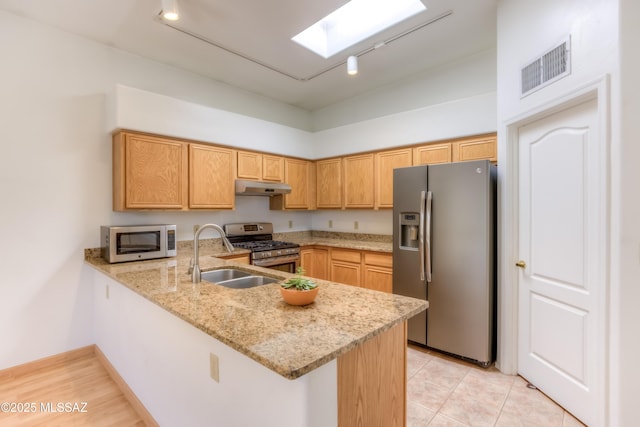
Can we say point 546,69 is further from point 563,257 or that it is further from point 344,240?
point 344,240

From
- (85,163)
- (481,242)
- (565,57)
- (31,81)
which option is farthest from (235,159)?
(565,57)

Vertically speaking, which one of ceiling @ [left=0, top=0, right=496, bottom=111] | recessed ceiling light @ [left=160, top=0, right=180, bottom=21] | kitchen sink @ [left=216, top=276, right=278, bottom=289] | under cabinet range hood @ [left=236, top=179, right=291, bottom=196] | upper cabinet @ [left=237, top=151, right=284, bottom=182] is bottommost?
kitchen sink @ [left=216, top=276, right=278, bottom=289]

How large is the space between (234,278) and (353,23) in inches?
112

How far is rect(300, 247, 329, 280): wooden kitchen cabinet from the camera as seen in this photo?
4.25 m

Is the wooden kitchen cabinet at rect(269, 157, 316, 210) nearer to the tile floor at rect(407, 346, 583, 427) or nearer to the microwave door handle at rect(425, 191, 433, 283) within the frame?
the microwave door handle at rect(425, 191, 433, 283)

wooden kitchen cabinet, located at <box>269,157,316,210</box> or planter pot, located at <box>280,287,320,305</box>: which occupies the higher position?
wooden kitchen cabinet, located at <box>269,157,316,210</box>

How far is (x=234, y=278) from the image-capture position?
2.45 meters

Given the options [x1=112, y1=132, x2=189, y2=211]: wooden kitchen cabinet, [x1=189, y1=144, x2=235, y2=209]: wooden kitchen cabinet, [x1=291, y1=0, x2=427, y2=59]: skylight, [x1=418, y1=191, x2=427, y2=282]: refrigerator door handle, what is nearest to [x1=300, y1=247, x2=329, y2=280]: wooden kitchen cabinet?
[x1=189, y1=144, x2=235, y2=209]: wooden kitchen cabinet

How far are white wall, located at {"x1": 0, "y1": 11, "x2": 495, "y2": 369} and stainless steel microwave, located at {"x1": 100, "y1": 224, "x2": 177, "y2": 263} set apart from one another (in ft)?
1.21

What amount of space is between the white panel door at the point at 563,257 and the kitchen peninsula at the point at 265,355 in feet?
4.23

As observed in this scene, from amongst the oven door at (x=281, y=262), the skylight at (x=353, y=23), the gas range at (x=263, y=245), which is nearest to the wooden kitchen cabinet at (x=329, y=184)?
the gas range at (x=263, y=245)

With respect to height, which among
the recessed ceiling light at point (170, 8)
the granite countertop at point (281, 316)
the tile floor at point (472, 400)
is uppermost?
the recessed ceiling light at point (170, 8)

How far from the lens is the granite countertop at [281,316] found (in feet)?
3.25

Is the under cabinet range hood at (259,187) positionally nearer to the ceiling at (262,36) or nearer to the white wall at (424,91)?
the ceiling at (262,36)
